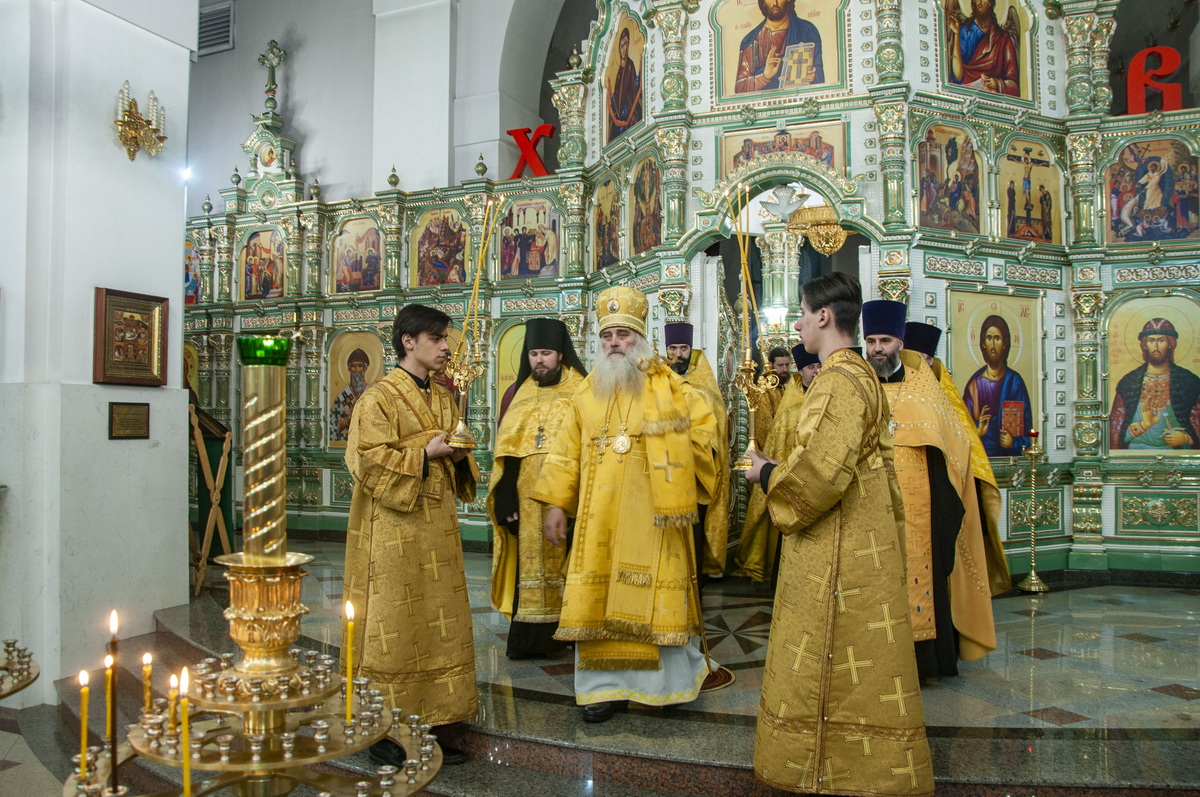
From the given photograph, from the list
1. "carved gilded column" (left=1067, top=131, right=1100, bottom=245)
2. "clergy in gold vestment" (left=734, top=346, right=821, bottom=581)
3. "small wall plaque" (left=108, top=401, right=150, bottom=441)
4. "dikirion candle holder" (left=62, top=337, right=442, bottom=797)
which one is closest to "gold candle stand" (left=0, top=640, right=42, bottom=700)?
"dikirion candle holder" (left=62, top=337, right=442, bottom=797)

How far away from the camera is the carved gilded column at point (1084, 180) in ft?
27.9

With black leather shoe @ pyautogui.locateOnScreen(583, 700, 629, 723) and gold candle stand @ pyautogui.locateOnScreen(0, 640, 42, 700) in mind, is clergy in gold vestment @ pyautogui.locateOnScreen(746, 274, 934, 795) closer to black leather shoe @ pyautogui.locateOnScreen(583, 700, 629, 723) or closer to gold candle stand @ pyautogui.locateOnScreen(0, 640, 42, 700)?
black leather shoe @ pyautogui.locateOnScreen(583, 700, 629, 723)

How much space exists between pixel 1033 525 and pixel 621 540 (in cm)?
563

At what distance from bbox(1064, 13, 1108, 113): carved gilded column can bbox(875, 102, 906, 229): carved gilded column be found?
214 cm

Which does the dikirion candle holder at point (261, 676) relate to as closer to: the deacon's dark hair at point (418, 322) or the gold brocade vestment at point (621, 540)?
the deacon's dark hair at point (418, 322)

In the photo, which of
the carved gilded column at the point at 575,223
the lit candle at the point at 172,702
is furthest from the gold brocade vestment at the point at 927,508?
the carved gilded column at the point at 575,223

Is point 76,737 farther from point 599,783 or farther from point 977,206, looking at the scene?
point 977,206

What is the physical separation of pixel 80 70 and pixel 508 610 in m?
4.77

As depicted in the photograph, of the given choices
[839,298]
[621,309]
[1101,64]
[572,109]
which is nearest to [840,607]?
[839,298]

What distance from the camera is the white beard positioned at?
13.1 feet

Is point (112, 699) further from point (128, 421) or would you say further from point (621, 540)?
point (128, 421)

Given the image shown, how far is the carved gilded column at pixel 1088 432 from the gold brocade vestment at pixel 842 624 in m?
6.75

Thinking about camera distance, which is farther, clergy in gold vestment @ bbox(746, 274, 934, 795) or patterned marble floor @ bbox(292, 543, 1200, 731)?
patterned marble floor @ bbox(292, 543, 1200, 731)

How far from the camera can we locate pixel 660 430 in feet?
12.9
